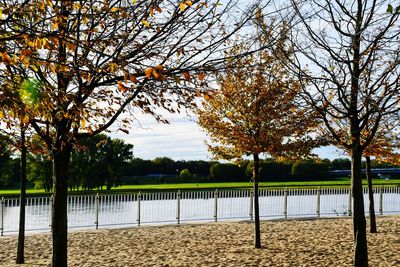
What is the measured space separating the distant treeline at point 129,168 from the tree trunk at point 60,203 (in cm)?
2712

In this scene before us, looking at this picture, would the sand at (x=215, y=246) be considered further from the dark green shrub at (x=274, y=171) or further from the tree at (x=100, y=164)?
the dark green shrub at (x=274, y=171)

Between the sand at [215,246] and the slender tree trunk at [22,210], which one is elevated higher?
the slender tree trunk at [22,210]

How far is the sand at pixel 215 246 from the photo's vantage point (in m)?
11.6

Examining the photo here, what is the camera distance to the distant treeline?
46.8m

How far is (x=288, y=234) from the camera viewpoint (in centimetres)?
1575

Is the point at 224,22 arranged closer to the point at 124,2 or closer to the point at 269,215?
the point at 124,2

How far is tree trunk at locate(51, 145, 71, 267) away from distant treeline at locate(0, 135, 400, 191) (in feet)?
89.0

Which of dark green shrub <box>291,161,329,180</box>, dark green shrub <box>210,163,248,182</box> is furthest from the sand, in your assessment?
dark green shrub <box>291,161,329,180</box>

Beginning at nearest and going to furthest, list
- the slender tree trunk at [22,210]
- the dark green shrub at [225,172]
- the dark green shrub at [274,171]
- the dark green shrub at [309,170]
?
the slender tree trunk at [22,210]
the dark green shrub at [309,170]
the dark green shrub at [225,172]
the dark green shrub at [274,171]

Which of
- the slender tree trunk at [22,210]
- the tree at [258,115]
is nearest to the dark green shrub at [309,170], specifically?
the tree at [258,115]

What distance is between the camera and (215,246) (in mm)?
13523

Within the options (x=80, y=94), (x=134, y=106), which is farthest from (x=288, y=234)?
(x=80, y=94)

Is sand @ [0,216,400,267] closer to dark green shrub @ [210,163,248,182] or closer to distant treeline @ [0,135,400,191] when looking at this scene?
distant treeline @ [0,135,400,191]

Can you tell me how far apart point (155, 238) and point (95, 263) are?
3991 mm
